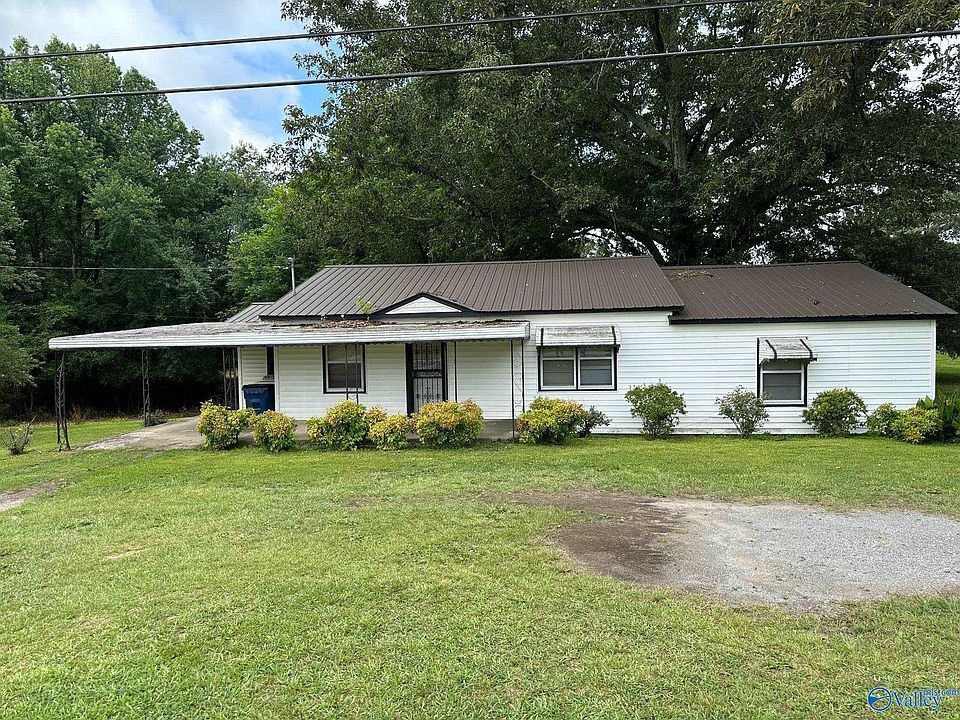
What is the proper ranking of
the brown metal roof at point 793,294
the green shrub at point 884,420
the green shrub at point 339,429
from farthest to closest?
the brown metal roof at point 793,294 → the green shrub at point 884,420 → the green shrub at point 339,429

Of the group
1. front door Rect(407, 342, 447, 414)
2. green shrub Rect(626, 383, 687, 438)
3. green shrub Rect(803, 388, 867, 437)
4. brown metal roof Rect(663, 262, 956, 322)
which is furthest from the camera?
front door Rect(407, 342, 447, 414)

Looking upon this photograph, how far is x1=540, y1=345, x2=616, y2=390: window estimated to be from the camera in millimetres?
12977

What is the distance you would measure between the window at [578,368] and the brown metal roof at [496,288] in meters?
0.96

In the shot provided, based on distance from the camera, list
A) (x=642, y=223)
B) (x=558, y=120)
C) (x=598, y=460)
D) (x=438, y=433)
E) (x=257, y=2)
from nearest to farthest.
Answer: (x=257, y=2), (x=598, y=460), (x=438, y=433), (x=558, y=120), (x=642, y=223)

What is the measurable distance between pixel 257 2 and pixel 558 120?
12.5 metres

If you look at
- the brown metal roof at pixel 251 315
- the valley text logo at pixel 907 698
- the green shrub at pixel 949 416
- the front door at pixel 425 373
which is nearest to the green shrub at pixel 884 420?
the green shrub at pixel 949 416

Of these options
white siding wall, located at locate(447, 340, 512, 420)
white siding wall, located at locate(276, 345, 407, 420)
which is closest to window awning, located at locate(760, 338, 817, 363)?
white siding wall, located at locate(447, 340, 512, 420)

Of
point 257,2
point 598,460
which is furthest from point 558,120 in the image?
point 598,460

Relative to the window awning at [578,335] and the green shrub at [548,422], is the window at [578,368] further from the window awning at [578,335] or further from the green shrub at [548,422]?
the green shrub at [548,422]

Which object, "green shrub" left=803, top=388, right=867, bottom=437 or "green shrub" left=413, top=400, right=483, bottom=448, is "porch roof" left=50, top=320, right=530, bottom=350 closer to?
"green shrub" left=413, top=400, right=483, bottom=448

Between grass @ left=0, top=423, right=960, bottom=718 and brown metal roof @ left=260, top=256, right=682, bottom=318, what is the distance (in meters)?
6.96

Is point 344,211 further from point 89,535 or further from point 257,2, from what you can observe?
point 89,535

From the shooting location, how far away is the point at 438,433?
421 inches

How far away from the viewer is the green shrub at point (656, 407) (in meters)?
11.9
